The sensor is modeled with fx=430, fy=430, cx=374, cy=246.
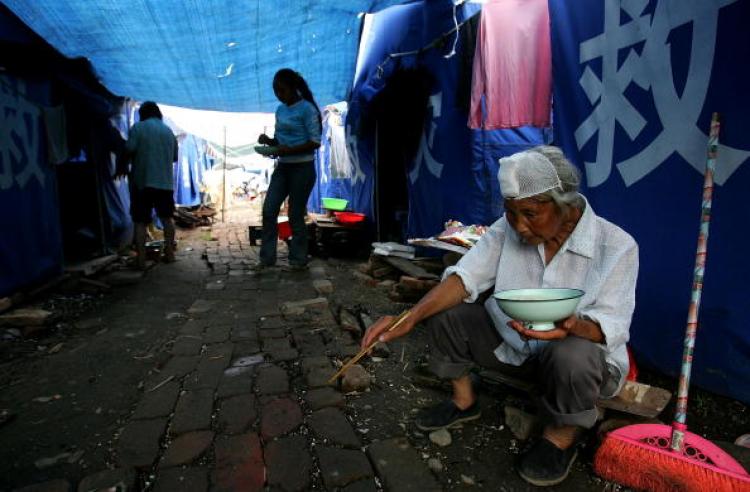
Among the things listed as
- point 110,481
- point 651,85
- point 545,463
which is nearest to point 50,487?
point 110,481

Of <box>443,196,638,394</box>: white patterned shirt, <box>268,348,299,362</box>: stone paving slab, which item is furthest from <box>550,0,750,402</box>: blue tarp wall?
<box>268,348,299,362</box>: stone paving slab

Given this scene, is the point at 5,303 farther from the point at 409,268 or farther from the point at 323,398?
the point at 409,268

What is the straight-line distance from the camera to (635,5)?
7.82 feet

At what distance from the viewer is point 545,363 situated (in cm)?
166

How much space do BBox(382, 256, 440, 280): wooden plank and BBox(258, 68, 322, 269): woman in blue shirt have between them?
1.23 metres

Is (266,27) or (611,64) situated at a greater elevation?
(266,27)

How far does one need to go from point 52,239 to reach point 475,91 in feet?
15.0

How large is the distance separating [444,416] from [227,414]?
1070mm

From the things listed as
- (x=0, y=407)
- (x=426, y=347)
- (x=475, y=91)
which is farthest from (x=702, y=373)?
(x=0, y=407)

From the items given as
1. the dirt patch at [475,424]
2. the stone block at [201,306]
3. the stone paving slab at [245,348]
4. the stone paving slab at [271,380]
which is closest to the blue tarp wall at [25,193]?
the stone block at [201,306]

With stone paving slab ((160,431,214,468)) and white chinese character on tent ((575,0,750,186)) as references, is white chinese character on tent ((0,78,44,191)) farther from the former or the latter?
white chinese character on tent ((575,0,750,186))

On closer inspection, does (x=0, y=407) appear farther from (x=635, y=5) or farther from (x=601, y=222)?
(x=635, y=5)

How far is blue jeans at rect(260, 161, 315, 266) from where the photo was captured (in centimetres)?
522

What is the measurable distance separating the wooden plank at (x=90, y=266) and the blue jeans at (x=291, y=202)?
6.36 ft
